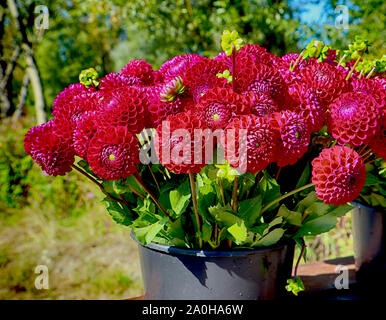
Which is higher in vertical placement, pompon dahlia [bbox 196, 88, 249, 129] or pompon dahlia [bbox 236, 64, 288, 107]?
pompon dahlia [bbox 236, 64, 288, 107]

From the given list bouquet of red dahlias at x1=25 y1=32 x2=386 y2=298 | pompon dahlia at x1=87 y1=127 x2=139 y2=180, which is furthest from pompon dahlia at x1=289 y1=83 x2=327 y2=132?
pompon dahlia at x1=87 y1=127 x2=139 y2=180

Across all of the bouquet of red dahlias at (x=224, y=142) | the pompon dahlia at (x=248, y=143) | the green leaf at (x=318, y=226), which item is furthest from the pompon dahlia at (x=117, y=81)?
the green leaf at (x=318, y=226)

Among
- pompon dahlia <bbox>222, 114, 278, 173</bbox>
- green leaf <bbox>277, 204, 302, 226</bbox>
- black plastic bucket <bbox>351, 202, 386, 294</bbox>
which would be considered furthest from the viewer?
black plastic bucket <bbox>351, 202, 386, 294</bbox>

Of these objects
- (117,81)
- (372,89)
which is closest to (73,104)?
(117,81)

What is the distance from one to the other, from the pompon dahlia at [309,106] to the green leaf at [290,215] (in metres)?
0.11

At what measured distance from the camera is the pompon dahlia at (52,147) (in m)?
0.49

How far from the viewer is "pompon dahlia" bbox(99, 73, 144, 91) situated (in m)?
0.56

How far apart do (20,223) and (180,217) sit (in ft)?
7.54

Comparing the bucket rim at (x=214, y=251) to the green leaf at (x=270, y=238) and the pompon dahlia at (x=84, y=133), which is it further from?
the pompon dahlia at (x=84, y=133)

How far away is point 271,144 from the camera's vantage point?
16.5 inches

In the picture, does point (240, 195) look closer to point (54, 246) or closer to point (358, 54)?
point (358, 54)

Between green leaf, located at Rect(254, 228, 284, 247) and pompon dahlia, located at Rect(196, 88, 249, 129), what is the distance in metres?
0.16

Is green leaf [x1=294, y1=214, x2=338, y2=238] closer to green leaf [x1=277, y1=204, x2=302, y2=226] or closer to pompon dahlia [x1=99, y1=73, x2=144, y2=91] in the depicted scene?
green leaf [x1=277, y1=204, x2=302, y2=226]
